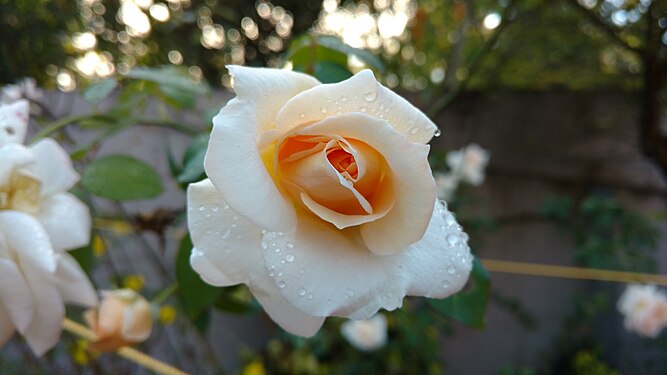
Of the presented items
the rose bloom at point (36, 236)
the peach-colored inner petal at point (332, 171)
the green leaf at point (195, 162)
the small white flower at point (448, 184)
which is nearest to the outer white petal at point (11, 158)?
the rose bloom at point (36, 236)

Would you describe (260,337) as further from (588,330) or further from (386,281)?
(386,281)

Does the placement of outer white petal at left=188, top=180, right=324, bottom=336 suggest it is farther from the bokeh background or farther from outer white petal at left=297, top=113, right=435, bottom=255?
the bokeh background

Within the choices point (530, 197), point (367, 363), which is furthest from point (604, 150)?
point (367, 363)

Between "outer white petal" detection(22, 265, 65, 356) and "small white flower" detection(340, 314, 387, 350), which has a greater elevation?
"outer white petal" detection(22, 265, 65, 356)

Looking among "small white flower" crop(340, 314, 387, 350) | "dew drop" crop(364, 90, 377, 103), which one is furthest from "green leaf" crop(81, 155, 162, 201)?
"small white flower" crop(340, 314, 387, 350)

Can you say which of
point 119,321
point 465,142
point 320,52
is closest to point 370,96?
point 320,52
